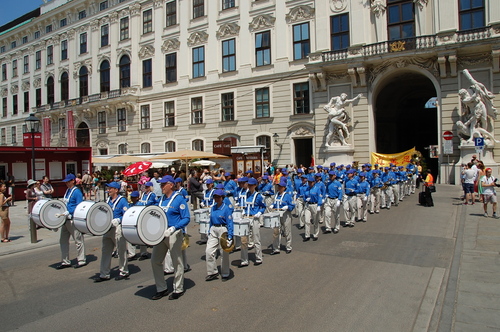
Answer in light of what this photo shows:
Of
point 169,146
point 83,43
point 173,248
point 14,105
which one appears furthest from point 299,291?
point 14,105

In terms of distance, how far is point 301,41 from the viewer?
29234 mm

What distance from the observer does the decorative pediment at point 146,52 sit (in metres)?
37.2

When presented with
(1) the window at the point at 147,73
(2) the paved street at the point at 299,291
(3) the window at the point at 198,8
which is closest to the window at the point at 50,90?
(1) the window at the point at 147,73

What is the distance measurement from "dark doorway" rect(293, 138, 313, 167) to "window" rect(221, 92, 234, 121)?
20.8ft

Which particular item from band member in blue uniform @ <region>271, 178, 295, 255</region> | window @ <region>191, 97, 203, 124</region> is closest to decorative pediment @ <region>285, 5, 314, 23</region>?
window @ <region>191, 97, 203, 124</region>

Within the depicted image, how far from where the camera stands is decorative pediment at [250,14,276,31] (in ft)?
99.6

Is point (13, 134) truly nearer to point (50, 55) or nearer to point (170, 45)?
point (50, 55)

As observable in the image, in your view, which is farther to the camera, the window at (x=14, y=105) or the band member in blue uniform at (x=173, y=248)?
the window at (x=14, y=105)

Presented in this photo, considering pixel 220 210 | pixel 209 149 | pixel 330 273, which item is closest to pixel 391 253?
pixel 330 273

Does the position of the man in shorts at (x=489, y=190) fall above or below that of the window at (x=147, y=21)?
below

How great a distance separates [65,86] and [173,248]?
4560 centimetres

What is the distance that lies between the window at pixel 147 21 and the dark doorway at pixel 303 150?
19086mm

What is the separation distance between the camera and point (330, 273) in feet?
25.0

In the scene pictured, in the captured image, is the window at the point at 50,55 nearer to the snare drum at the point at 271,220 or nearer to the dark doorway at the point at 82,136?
the dark doorway at the point at 82,136
